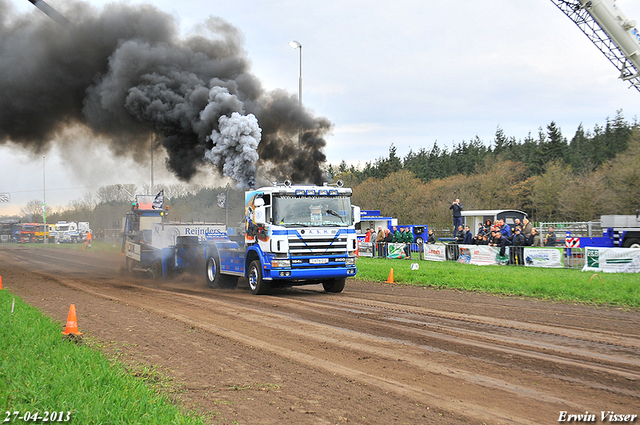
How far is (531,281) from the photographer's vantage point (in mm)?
14070

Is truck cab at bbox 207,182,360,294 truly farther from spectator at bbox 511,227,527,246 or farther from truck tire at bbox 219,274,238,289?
spectator at bbox 511,227,527,246

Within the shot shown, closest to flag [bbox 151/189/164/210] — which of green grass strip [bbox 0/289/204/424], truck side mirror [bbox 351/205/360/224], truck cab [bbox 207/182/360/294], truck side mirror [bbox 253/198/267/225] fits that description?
truck cab [bbox 207/182/360/294]

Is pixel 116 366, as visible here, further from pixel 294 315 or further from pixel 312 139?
pixel 312 139

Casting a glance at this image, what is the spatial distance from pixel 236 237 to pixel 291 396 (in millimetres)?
10826

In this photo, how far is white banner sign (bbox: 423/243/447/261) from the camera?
22.3m

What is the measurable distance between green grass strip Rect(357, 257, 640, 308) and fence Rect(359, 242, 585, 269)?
2.09 ft

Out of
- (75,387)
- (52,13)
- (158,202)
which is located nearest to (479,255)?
(158,202)

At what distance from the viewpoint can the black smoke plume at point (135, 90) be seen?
808 inches

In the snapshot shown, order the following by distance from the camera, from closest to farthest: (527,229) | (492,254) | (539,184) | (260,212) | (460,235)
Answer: (260,212), (492,254), (527,229), (460,235), (539,184)

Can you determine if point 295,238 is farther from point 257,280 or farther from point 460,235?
point 460,235

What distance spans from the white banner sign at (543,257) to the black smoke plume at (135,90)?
27.7 feet

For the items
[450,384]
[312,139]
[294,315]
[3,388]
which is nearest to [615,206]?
[312,139]

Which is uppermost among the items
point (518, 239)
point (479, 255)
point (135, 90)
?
point (135, 90)

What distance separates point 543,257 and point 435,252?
5584 mm
